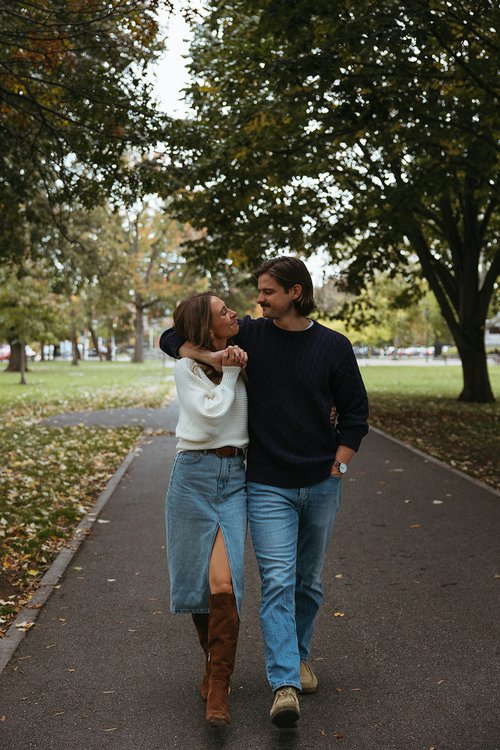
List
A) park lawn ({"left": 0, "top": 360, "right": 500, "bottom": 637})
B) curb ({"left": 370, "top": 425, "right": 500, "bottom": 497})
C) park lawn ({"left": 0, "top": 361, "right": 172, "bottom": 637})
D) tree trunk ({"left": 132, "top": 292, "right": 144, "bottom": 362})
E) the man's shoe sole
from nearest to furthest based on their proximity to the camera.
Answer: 1. the man's shoe sole
2. park lawn ({"left": 0, "top": 361, "right": 172, "bottom": 637})
3. park lawn ({"left": 0, "top": 360, "right": 500, "bottom": 637})
4. curb ({"left": 370, "top": 425, "right": 500, "bottom": 497})
5. tree trunk ({"left": 132, "top": 292, "right": 144, "bottom": 362})

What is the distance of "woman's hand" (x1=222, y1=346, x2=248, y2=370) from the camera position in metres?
3.53

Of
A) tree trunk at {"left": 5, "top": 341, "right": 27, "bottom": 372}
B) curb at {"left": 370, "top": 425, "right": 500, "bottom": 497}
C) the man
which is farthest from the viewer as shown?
tree trunk at {"left": 5, "top": 341, "right": 27, "bottom": 372}

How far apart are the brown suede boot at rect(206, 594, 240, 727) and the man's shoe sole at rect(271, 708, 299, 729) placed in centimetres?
21

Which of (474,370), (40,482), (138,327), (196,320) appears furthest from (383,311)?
(196,320)

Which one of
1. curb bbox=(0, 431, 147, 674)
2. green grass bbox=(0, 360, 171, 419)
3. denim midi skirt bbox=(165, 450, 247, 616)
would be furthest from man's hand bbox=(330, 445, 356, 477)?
green grass bbox=(0, 360, 171, 419)

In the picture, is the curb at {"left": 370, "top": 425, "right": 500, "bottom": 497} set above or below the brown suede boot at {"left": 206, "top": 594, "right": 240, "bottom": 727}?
below

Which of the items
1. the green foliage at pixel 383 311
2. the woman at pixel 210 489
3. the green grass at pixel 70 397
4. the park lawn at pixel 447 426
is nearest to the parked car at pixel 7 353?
the green foliage at pixel 383 311

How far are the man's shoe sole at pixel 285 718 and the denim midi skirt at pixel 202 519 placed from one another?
438 mm

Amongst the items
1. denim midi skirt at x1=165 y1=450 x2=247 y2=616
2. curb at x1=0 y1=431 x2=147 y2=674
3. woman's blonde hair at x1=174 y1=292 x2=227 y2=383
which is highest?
woman's blonde hair at x1=174 y1=292 x2=227 y2=383

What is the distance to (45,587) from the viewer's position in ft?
19.1

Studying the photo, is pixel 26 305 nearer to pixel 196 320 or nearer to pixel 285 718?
pixel 196 320

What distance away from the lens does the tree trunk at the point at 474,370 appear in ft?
75.0

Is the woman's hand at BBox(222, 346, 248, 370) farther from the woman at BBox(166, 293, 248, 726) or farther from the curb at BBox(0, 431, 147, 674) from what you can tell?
the curb at BBox(0, 431, 147, 674)

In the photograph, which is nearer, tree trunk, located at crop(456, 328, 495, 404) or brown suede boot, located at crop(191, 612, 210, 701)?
brown suede boot, located at crop(191, 612, 210, 701)
